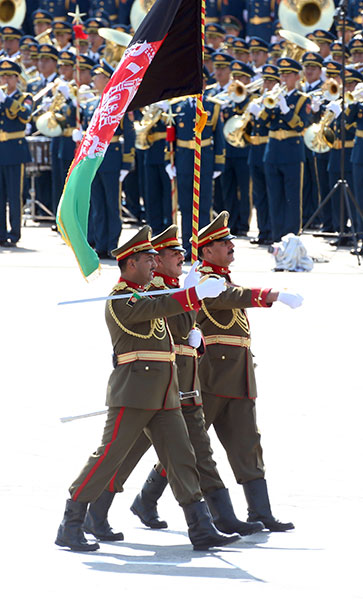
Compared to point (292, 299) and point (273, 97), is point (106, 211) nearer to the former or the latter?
point (273, 97)

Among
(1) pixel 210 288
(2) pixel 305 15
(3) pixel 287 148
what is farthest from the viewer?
(2) pixel 305 15

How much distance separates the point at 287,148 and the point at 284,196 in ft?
2.19

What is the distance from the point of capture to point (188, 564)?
618 centimetres

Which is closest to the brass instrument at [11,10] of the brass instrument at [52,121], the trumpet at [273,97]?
the brass instrument at [52,121]

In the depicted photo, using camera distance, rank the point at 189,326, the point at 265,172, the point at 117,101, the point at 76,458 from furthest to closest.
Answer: the point at 265,172 → the point at 76,458 → the point at 117,101 → the point at 189,326

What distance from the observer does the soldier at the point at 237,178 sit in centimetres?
1862

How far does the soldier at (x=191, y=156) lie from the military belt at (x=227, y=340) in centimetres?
880

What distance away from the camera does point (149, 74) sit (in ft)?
24.5

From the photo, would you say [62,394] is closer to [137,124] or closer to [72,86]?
[137,124]

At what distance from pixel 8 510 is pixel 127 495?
751 mm

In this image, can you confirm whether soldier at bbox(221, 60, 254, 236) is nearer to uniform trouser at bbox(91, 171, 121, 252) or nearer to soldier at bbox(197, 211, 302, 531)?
uniform trouser at bbox(91, 171, 121, 252)

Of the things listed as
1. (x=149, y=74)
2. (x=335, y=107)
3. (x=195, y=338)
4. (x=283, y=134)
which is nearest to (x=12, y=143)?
(x=283, y=134)

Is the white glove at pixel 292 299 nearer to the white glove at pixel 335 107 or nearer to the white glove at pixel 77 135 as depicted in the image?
the white glove at pixel 335 107

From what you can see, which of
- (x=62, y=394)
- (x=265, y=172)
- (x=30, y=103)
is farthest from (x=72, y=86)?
(x=62, y=394)
